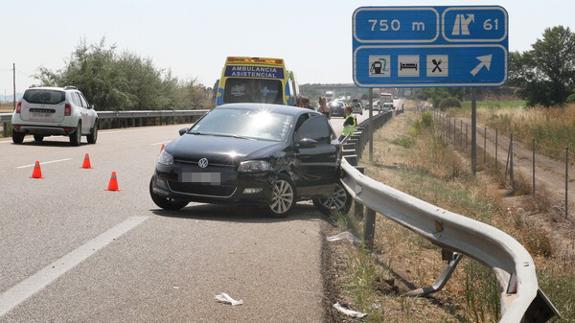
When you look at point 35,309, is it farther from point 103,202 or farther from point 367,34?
point 367,34

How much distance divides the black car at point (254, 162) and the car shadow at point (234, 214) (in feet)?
0.55

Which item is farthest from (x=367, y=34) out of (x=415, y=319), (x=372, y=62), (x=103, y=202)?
(x=415, y=319)

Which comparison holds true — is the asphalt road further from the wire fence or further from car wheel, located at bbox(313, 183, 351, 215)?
the wire fence

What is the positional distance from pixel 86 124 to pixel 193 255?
2019 cm

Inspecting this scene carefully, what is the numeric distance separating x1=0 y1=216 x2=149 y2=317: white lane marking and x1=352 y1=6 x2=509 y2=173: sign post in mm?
15641

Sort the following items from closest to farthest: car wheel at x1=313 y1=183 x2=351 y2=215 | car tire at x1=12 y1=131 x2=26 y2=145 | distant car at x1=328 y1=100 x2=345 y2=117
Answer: car wheel at x1=313 y1=183 x2=351 y2=215 → car tire at x1=12 y1=131 x2=26 y2=145 → distant car at x1=328 y1=100 x2=345 y2=117

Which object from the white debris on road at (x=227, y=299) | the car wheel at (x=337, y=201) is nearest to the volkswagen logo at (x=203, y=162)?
the car wheel at (x=337, y=201)

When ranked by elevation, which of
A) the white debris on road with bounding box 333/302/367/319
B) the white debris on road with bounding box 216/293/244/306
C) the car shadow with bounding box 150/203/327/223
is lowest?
the car shadow with bounding box 150/203/327/223

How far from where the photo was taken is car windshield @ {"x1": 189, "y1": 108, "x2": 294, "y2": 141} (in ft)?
40.9

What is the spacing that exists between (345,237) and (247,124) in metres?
3.09

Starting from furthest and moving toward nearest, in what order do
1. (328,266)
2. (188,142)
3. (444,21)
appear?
(444,21) < (188,142) < (328,266)

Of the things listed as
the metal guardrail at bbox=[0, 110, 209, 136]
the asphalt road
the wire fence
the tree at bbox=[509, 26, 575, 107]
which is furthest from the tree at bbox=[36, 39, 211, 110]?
the tree at bbox=[509, 26, 575, 107]

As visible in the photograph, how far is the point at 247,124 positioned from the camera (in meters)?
12.7

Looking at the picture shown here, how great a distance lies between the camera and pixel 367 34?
2514 centimetres
